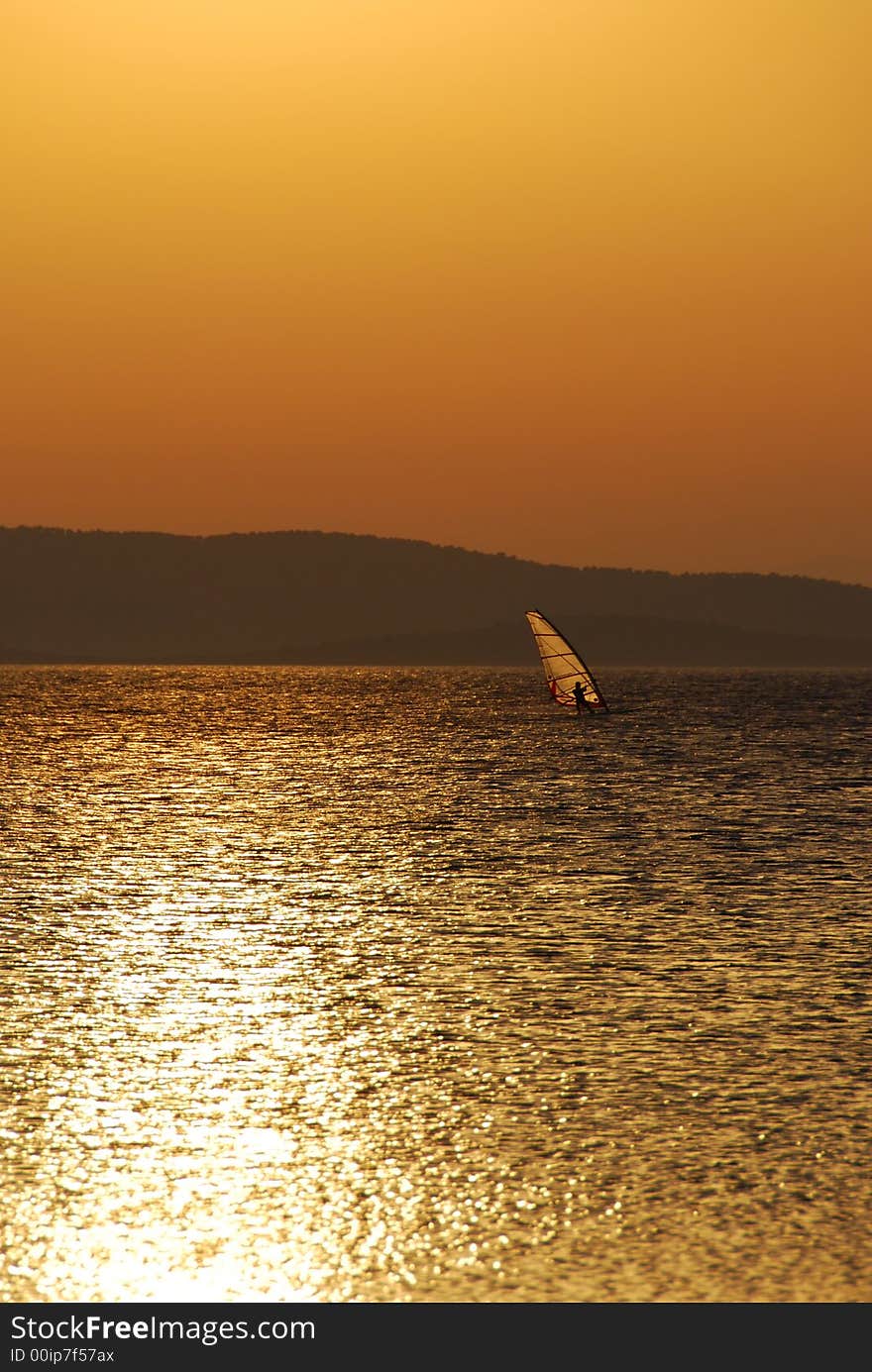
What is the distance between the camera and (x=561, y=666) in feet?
586

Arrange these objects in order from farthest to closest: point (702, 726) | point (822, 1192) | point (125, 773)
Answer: point (702, 726)
point (125, 773)
point (822, 1192)

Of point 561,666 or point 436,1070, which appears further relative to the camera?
point 561,666

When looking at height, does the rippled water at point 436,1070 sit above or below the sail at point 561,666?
below

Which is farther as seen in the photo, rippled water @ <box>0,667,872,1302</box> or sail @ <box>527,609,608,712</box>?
sail @ <box>527,609,608,712</box>

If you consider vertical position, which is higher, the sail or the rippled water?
the sail

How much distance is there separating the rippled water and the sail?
96.4 meters

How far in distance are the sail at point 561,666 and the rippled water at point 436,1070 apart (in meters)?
96.4

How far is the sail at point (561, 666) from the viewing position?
166m

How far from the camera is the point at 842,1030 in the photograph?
102 feet

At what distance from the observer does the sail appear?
166 meters

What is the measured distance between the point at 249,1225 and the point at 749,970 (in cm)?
2018

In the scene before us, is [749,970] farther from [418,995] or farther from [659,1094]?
[659,1094]

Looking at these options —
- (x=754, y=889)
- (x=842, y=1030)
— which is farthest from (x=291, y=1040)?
(x=754, y=889)

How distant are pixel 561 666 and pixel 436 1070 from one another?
151654 millimetres
